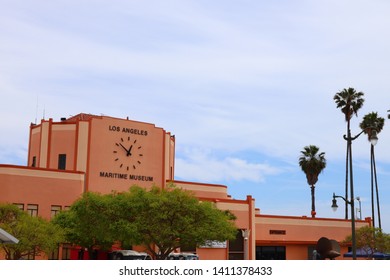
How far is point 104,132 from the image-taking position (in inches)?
2116

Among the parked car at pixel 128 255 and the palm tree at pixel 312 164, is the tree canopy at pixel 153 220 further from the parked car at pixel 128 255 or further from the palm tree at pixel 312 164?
the palm tree at pixel 312 164

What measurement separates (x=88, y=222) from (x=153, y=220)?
6309mm

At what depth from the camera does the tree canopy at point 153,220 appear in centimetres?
4094

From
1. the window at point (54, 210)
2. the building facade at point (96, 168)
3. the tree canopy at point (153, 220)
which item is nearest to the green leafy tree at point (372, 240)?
the building facade at point (96, 168)

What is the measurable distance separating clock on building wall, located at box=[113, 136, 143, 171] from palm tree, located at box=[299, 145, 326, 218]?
103 ft

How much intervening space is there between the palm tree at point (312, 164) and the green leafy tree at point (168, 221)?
38.8 m

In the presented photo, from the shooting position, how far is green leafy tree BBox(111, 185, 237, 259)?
4088cm

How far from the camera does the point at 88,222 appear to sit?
1754 inches

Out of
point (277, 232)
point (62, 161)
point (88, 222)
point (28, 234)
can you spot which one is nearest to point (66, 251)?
point (88, 222)

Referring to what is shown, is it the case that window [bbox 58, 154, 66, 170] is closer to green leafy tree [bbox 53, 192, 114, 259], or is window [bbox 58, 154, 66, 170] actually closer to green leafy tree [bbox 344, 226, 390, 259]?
green leafy tree [bbox 53, 192, 114, 259]

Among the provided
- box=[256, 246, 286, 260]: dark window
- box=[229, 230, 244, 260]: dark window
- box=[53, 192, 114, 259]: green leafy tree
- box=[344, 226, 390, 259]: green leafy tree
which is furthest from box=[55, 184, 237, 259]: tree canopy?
box=[344, 226, 390, 259]: green leafy tree
